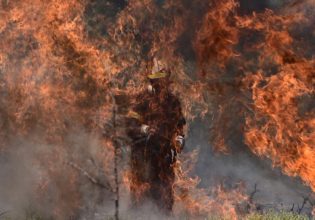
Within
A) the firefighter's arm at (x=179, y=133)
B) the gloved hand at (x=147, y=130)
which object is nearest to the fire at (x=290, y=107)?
the firefighter's arm at (x=179, y=133)

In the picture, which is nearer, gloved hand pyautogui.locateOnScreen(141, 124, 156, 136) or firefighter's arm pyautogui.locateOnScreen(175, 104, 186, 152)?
gloved hand pyautogui.locateOnScreen(141, 124, 156, 136)

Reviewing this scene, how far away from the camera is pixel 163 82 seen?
10.2m

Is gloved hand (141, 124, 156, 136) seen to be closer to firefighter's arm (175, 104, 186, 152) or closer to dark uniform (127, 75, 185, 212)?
dark uniform (127, 75, 185, 212)

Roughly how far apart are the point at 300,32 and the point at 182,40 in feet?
11.2

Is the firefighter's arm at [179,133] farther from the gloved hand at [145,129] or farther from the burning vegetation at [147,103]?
the gloved hand at [145,129]

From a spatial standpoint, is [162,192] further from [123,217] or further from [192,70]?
[192,70]

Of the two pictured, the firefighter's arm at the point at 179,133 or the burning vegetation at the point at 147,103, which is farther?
the burning vegetation at the point at 147,103

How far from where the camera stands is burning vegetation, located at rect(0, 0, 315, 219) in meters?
10.6

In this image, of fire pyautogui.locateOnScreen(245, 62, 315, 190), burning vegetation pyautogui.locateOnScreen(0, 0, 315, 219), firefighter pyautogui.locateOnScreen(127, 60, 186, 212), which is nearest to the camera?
fire pyautogui.locateOnScreen(245, 62, 315, 190)

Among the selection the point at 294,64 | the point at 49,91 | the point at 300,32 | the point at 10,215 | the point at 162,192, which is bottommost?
the point at 10,215

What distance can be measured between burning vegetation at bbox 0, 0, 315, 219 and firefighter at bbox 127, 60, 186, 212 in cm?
2

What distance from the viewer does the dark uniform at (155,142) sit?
401 inches

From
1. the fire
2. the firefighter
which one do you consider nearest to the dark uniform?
the firefighter

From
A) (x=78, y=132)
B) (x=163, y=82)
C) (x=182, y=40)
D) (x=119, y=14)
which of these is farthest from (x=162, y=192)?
(x=119, y=14)
